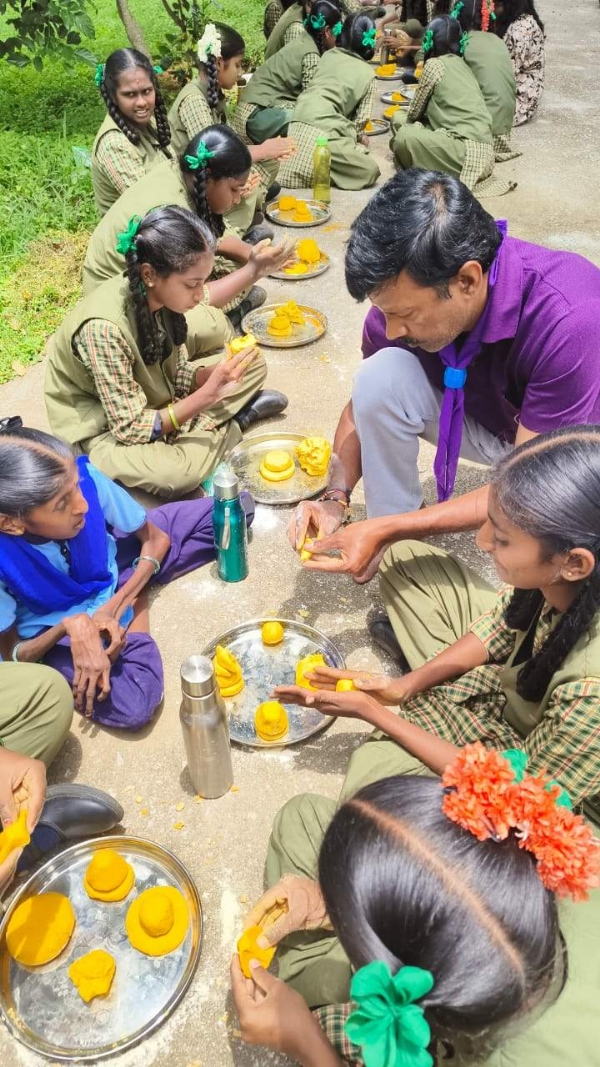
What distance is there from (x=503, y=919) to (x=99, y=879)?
143cm

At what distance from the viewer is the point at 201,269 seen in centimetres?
337

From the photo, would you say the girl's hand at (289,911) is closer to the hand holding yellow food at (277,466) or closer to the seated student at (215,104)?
the hand holding yellow food at (277,466)

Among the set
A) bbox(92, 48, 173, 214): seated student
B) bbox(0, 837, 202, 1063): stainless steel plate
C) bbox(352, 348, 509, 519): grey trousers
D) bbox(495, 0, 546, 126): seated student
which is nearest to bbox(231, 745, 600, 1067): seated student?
bbox(0, 837, 202, 1063): stainless steel plate

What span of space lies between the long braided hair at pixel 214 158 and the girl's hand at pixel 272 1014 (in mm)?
3950

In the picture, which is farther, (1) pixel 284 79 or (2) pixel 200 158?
(1) pixel 284 79

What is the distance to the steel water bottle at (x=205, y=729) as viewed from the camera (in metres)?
2.26

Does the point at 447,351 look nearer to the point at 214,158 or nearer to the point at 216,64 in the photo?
the point at 214,158

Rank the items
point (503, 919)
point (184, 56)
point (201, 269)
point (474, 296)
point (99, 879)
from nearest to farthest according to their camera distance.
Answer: point (503, 919) < point (99, 879) < point (474, 296) < point (201, 269) < point (184, 56)

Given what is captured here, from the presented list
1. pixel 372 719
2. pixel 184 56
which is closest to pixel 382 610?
pixel 372 719

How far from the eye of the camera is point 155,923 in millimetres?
2146

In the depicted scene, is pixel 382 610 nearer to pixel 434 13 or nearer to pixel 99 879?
pixel 99 879

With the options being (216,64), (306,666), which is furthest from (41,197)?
(306,666)

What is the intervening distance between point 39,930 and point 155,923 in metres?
0.35

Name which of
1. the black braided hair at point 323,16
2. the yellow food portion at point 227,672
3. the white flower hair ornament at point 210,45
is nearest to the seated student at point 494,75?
the black braided hair at point 323,16
